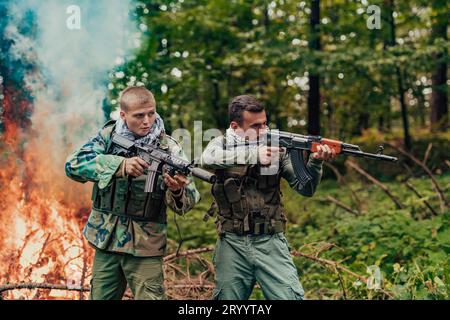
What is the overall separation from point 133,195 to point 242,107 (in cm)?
90

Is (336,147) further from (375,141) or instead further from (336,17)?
(375,141)

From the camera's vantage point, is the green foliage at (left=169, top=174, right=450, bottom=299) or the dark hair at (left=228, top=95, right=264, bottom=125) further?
the green foliage at (left=169, top=174, right=450, bottom=299)

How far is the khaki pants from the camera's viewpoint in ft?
10.5

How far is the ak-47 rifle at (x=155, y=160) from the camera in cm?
308

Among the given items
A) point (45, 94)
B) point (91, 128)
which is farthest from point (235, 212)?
point (45, 94)

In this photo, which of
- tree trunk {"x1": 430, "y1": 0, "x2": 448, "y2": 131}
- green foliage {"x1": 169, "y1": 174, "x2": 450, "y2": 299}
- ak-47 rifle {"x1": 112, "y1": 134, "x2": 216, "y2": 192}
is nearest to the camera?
ak-47 rifle {"x1": 112, "y1": 134, "x2": 216, "y2": 192}

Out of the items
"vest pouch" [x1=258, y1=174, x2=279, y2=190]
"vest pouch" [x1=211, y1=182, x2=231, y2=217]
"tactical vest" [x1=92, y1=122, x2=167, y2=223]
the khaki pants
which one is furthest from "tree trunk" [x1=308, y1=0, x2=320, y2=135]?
the khaki pants

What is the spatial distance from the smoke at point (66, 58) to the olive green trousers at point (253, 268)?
10.3 feet

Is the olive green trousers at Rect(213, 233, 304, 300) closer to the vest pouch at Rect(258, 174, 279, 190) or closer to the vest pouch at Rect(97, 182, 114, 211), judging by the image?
the vest pouch at Rect(258, 174, 279, 190)

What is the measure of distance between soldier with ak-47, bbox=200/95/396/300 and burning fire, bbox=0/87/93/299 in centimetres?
145

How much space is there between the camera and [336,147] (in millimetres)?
3340

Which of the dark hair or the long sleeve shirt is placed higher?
the dark hair

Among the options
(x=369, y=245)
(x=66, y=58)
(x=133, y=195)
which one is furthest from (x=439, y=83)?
(x=133, y=195)

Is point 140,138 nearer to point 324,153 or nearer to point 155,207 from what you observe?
point 155,207
